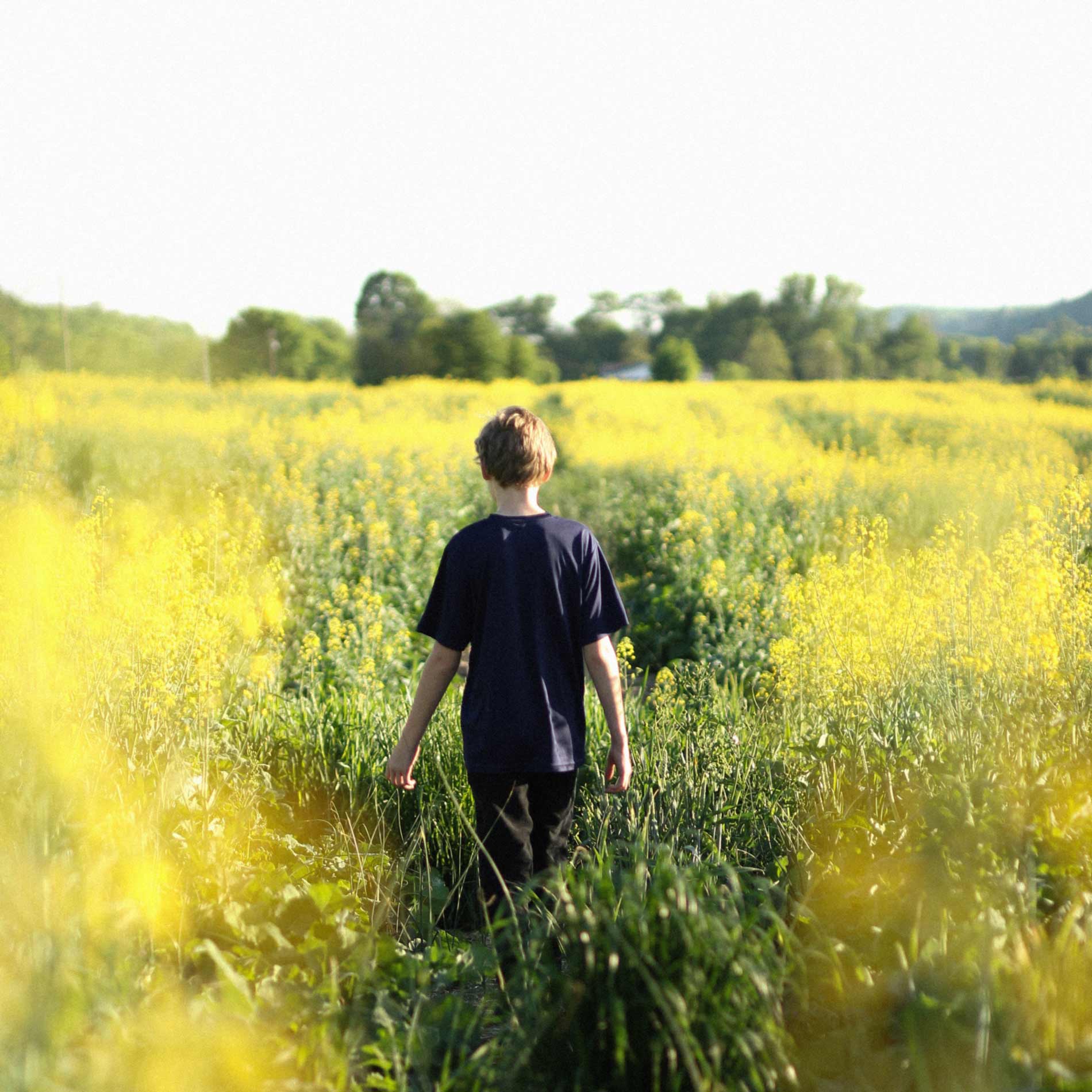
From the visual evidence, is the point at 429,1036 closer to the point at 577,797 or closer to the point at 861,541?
the point at 577,797

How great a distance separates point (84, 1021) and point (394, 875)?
1.35 m

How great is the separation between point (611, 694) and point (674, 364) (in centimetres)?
4401

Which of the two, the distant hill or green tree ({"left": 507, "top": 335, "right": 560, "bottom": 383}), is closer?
the distant hill

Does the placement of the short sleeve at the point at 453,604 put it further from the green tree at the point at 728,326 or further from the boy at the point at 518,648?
the green tree at the point at 728,326

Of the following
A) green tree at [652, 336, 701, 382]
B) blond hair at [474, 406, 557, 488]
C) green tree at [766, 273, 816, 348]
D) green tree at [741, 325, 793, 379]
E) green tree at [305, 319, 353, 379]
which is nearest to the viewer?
blond hair at [474, 406, 557, 488]

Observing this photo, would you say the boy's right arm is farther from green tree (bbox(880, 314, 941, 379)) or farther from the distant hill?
green tree (bbox(880, 314, 941, 379))

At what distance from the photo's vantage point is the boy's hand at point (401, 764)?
112 inches

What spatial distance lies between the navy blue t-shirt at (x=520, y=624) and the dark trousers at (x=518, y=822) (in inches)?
2.9

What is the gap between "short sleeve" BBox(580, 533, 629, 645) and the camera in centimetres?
284

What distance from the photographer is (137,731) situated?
3379 mm

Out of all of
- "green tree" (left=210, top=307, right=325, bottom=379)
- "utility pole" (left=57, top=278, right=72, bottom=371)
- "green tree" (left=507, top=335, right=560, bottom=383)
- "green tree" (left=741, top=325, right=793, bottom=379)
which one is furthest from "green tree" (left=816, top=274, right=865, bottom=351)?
"utility pole" (left=57, top=278, right=72, bottom=371)

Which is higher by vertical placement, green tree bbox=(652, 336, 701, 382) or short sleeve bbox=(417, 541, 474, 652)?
green tree bbox=(652, 336, 701, 382)

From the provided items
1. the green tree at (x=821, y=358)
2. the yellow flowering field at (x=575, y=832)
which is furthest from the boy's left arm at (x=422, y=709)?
the green tree at (x=821, y=358)

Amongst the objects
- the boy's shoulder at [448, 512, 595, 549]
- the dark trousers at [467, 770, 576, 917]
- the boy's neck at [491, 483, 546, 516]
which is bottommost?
the dark trousers at [467, 770, 576, 917]
